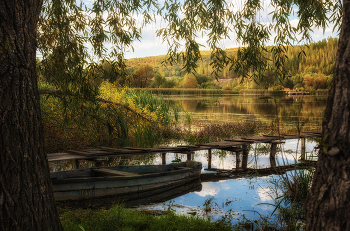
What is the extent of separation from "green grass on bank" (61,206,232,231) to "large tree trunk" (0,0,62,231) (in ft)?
3.56

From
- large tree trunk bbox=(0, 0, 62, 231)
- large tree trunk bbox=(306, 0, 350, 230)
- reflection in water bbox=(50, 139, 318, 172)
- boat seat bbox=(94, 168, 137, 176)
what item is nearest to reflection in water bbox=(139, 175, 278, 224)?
boat seat bbox=(94, 168, 137, 176)

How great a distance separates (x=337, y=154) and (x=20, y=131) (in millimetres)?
2367

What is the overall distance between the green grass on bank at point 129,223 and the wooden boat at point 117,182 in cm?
116

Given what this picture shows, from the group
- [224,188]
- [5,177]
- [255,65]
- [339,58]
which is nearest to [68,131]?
[224,188]

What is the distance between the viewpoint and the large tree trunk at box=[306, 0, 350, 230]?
6.48ft

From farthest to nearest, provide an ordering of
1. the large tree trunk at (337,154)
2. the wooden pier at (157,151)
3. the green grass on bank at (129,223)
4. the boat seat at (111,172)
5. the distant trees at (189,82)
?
the distant trees at (189,82)
the wooden pier at (157,151)
the boat seat at (111,172)
the green grass on bank at (129,223)
the large tree trunk at (337,154)

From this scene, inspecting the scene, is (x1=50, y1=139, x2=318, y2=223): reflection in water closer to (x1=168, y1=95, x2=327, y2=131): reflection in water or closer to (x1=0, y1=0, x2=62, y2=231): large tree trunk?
(x1=168, y1=95, x2=327, y2=131): reflection in water

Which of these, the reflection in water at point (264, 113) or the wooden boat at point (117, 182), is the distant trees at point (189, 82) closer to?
the reflection in water at point (264, 113)

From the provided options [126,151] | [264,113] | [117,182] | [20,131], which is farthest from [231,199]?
[264,113]

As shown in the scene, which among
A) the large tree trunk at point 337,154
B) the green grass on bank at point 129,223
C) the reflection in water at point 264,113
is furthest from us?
the reflection in water at point 264,113

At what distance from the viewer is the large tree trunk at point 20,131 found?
2.43 meters

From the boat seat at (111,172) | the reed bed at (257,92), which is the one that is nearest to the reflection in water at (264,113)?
the boat seat at (111,172)

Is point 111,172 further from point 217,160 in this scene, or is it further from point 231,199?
point 217,160

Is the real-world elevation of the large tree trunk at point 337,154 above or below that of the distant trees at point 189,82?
below
